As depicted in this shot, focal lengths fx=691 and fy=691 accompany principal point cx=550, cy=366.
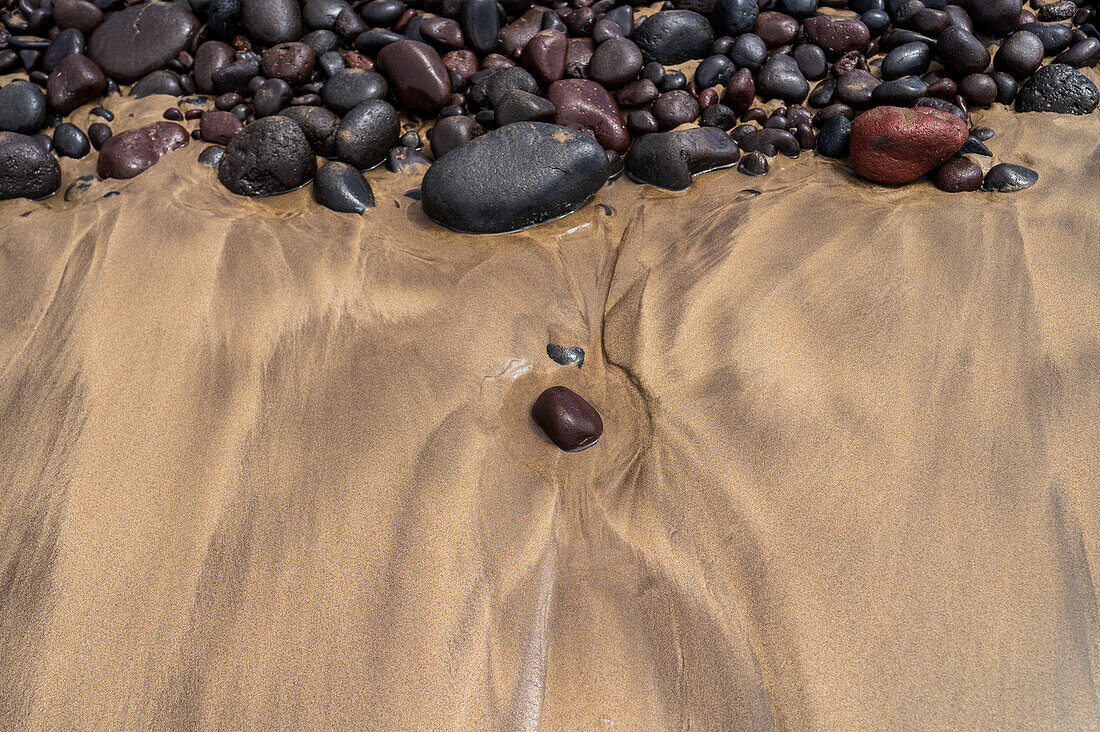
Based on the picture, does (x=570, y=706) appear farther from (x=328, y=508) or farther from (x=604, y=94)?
(x=604, y=94)

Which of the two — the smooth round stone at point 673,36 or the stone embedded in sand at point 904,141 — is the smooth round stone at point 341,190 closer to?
the smooth round stone at point 673,36

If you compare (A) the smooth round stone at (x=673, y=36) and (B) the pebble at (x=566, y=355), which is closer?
(B) the pebble at (x=566, y=355)

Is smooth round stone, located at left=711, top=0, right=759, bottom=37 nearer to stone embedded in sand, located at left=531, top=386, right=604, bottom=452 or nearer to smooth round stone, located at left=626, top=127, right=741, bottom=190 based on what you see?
smooth round stone, located at left=626, top=127, right=741, bottom=190

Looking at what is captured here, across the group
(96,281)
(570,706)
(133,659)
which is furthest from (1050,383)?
(96,281)

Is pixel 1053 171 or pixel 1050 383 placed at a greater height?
pixel 1053 171

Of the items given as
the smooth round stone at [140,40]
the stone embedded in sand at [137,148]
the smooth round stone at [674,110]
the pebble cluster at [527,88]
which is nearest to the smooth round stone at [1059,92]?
the pebble cluster at [527,88]

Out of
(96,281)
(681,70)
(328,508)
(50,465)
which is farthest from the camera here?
(681,70)
